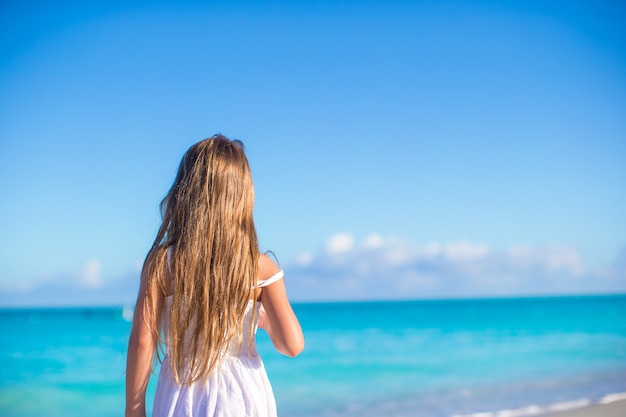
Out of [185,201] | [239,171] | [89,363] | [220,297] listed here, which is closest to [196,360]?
[220,297]

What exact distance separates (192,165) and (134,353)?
70 centimetres

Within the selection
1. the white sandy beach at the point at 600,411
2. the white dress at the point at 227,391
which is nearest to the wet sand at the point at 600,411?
the white sandy beach at the point at 600,411

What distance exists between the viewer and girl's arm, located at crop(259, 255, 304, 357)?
80.6 inches

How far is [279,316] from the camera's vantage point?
6.72 feet

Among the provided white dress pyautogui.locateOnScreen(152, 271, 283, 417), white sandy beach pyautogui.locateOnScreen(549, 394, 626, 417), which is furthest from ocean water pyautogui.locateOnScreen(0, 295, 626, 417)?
white dress pyautogui.locateOnScreen(152, 271, 283, 417)

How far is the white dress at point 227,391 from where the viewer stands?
2.06 meters

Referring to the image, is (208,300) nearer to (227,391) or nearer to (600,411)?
(227,391)

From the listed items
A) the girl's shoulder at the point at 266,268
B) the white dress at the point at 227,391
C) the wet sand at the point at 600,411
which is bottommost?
the wet sand at the point at 600,411

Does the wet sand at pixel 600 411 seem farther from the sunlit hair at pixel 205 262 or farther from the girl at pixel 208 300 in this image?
Answer: the sunlit hair at pixel 205 262

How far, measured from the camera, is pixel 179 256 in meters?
2.00

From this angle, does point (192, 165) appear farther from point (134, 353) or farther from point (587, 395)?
point (587, 395)

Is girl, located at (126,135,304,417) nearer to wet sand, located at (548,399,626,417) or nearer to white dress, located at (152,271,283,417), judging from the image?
white dress, located at (152,271,283,417)

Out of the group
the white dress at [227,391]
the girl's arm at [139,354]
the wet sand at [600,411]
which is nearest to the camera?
the girl's arm at [139,354]

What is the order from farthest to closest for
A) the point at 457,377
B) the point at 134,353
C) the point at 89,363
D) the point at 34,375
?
1. the point at 89,363
2. the point at 34,375
3. the point at 457,377
4. the point at 134,353
